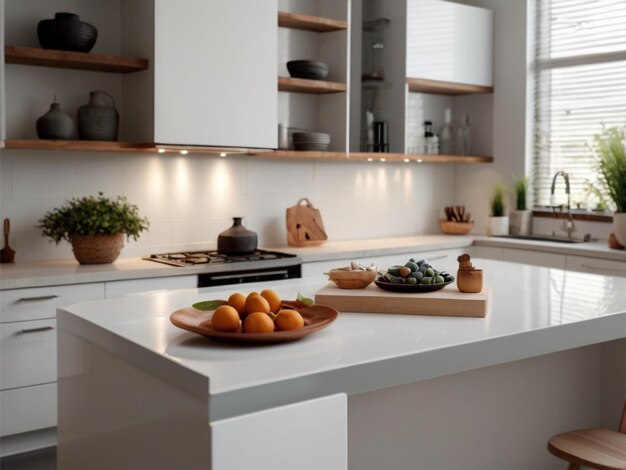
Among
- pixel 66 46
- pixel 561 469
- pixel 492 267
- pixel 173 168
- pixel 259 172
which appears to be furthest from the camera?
pixel 259 172

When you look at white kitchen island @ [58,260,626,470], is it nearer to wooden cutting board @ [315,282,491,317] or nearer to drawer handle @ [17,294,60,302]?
wooden cutting board @ [315,282,491,317]

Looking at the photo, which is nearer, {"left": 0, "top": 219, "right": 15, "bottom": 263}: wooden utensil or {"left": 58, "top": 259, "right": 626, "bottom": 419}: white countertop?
{"left": 58, "top": 259, "right": 626, "bottom": 419}: white countertop

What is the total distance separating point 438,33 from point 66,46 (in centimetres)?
267

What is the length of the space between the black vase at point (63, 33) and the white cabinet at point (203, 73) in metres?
0.35

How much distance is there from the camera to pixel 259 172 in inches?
201

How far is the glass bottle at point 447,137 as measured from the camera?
596 cm

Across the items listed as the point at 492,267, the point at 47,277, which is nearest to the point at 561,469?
the point at 492,267

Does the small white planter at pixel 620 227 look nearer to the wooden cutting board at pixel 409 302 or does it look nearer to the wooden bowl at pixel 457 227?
the wooden bowl at pixel 457 227

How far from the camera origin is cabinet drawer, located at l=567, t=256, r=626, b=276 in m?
4.63

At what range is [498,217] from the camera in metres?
5.73

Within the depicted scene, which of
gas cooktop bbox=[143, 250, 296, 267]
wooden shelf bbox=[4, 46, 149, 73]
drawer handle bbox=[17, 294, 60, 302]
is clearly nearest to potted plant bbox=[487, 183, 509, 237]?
gas cooktop bbox=[143, 250, 296, 267]

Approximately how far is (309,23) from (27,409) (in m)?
2.83

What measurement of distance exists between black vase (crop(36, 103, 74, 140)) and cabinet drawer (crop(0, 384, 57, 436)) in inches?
50.1

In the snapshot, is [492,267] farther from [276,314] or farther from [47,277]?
[47,277]
